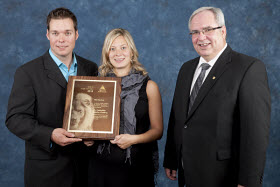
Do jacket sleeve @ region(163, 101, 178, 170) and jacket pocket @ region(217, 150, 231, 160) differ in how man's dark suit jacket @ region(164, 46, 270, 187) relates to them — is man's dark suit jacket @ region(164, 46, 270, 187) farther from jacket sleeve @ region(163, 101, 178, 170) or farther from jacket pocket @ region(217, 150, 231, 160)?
jacket sleeve @ region(163, 101, 178, 170)

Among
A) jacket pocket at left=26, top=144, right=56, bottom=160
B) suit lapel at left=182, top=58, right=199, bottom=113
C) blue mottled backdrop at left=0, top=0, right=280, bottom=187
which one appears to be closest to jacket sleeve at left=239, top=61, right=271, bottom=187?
suit lapel at left=182, top=58, right=199, bottom=113

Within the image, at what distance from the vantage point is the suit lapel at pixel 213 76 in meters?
2.21

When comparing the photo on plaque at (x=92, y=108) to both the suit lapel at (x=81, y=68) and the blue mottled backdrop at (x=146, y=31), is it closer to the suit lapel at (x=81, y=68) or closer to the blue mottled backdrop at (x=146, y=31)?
the suit lapel at (x=81, y=68)

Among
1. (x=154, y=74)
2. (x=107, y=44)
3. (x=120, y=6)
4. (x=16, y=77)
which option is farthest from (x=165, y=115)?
(x=16, y=77)

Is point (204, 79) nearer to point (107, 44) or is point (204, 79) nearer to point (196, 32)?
point (196, 32)

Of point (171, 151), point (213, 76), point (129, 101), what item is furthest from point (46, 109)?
point (213, 76)

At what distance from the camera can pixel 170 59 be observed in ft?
14.3

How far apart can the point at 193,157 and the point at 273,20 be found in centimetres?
290

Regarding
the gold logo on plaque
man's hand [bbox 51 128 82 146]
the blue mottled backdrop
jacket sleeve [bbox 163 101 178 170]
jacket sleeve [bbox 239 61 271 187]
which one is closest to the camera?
jacket sleeve [bbox 239 61 271 187]

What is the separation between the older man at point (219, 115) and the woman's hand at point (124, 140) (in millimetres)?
400

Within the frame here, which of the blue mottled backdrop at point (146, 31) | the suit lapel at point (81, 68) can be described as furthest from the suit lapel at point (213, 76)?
the blue mottled backdrop at point (146, 31)

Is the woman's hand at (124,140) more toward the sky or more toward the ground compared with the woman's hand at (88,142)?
more toward the sky

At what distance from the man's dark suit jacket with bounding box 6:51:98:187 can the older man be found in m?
1.05

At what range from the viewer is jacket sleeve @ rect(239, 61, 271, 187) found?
6.75 feet
